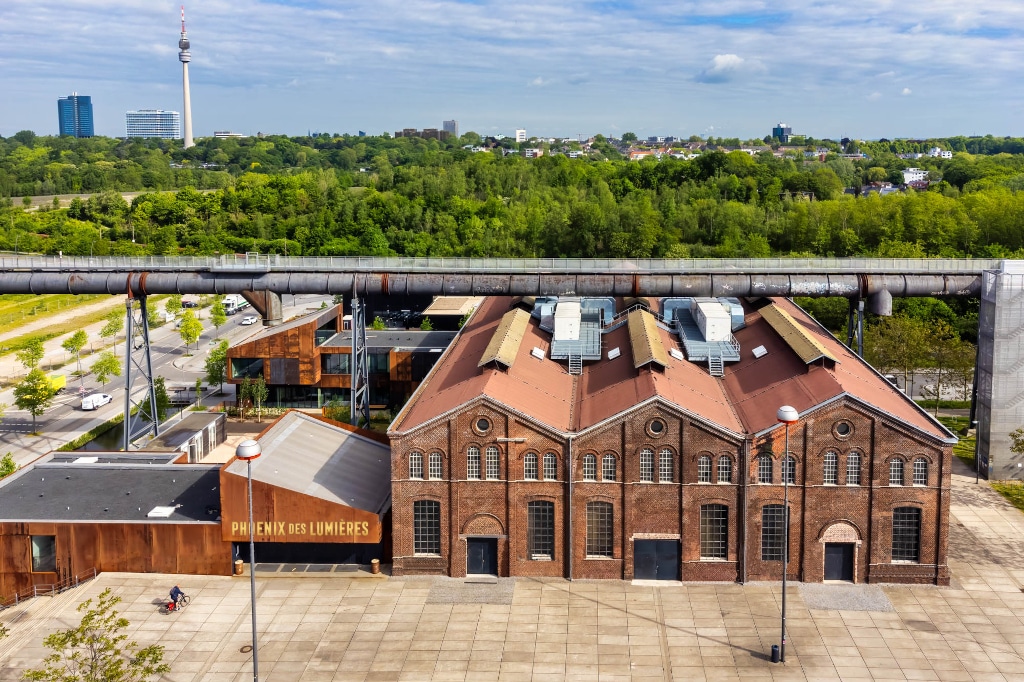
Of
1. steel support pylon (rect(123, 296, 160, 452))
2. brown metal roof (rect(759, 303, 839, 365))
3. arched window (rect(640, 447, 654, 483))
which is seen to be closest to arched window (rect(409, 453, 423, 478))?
arched window (rect(640, 447, 654, 483))

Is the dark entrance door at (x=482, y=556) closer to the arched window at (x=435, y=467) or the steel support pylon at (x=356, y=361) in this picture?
the arched window at (x=435, y=467)

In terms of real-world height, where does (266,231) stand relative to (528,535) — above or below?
above

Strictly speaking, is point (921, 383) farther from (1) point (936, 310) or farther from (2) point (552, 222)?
(2) point (552, 222)

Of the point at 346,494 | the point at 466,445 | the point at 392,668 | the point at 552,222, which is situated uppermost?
the point at 552,222

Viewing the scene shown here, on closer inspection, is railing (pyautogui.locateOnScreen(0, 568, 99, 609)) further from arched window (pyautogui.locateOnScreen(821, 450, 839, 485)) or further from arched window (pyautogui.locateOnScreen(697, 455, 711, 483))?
arched window (pyautogui.locateOnScreen(821, 450, 839, 485))

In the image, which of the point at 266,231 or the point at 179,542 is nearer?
the point at 179,542

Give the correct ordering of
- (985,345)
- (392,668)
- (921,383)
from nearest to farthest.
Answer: (392,668), (985,345), (921,383)

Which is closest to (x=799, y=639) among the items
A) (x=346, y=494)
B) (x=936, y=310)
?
(x=346, y=494)

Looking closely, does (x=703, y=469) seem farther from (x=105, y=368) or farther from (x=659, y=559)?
(x=105, y=368)
